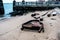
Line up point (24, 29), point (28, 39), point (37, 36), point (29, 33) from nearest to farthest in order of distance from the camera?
point (28, 39), point (37, 36), point (29, 33), point (24, 29)

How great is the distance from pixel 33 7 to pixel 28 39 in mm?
22453

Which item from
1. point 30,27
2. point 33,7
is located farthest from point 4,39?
point 33,7

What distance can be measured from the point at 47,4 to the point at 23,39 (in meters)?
23.8

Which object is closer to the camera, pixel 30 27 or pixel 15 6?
pixel 30 27

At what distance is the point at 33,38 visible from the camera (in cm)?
721

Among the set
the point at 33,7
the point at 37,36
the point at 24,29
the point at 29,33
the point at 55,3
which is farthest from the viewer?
the point at 55,3

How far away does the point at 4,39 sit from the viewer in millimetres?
7191

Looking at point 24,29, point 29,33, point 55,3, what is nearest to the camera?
point 29,33

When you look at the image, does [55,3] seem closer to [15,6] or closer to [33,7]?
[33,7]

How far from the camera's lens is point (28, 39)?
705cm

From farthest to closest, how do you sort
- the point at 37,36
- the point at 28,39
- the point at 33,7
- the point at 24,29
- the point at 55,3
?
the point at 55,3 < the point at 33,7 < the point at 24,29 < the point at 37,36 < the point at 28,39

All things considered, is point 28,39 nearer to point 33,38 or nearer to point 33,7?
point 33,38

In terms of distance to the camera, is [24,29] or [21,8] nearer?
[24,29]

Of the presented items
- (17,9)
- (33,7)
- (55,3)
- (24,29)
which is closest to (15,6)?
(17,9)
